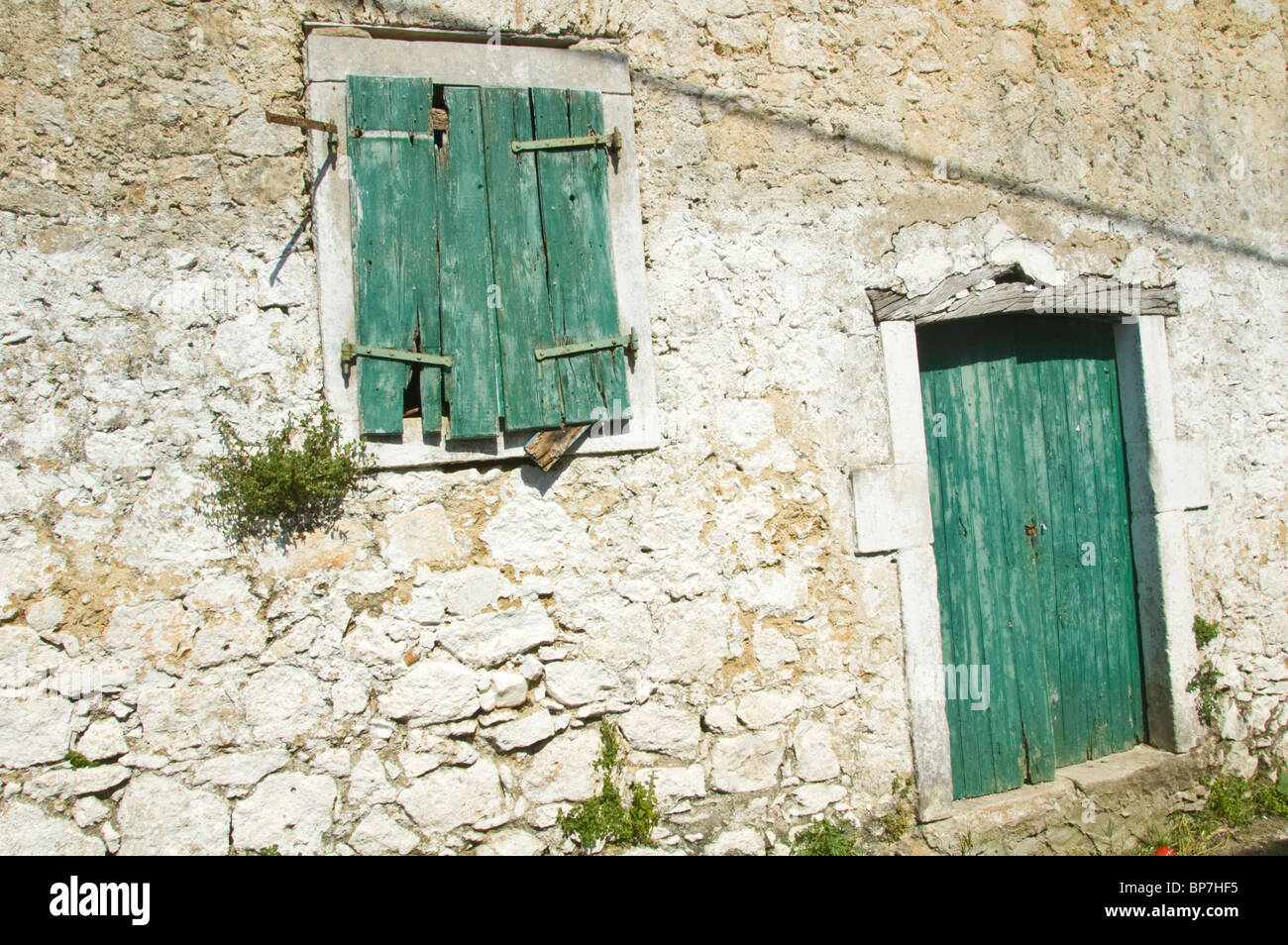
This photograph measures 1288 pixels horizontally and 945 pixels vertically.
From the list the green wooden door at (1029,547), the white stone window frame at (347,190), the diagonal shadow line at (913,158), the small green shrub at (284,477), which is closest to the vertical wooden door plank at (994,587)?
the green wooden door at (1029,547)

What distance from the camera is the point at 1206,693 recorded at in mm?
4086

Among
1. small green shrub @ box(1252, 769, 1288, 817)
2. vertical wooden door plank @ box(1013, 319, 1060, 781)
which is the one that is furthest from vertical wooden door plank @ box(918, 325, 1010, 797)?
small green shrub @ box(1252, 769, 1288, 817)

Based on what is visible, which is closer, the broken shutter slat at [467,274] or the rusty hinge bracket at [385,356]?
the rusty hinge bracket at [385,356]

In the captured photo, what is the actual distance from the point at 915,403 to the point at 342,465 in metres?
2.32

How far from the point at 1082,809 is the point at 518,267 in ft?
11.0

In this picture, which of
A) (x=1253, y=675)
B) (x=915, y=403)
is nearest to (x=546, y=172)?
(x=915, y=403)

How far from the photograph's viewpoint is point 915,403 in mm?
3660

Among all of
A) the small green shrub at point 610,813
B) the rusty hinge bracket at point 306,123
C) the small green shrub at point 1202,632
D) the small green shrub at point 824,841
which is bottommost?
the small green shrub at point 824,841

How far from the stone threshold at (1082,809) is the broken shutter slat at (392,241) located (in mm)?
2718

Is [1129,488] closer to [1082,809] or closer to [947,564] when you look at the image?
[947,564]

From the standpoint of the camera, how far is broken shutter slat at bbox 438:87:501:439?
3.09 m

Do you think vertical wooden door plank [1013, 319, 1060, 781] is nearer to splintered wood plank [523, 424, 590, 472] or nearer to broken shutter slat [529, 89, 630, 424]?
broken shutter slat [529, 89, 630, 424]

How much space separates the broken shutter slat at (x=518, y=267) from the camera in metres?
3.16

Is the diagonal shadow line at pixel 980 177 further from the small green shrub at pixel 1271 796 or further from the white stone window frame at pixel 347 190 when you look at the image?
the small green shrub at pixel 1271 796
